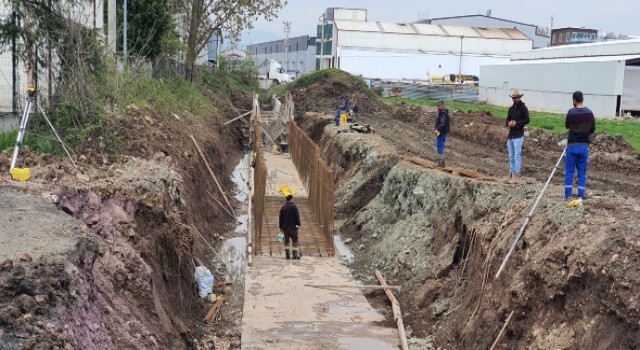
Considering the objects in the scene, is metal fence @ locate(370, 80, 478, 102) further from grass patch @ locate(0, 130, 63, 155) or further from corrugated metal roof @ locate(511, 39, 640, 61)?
grass patch @ locate(0, 130, 63, 155)

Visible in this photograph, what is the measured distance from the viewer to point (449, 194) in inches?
562

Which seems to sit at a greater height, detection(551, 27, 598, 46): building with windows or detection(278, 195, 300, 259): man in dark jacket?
detection(551, 27, 598, 46): building with windows

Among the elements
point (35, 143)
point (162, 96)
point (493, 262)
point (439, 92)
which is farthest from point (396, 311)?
point (439, 92)

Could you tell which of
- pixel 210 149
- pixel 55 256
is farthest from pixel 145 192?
pixel 210 149

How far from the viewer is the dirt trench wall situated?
25.4 ft

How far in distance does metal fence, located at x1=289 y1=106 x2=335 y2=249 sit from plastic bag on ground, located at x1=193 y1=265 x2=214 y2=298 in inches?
171

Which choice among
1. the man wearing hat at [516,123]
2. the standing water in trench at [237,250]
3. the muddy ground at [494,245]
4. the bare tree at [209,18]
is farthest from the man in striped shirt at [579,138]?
the bare tree at [209,18]

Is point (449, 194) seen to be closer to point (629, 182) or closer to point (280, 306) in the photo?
point (280, 306)

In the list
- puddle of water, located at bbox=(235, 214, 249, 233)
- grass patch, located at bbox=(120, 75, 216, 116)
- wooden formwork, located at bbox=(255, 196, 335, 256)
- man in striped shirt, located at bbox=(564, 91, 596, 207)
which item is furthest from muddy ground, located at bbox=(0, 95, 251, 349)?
man in striped shirt, located at bbox=(564, 91, 596, 207)

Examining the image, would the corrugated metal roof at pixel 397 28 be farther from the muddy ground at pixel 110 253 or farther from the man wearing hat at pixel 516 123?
the man wearing hat at pixel 516 123

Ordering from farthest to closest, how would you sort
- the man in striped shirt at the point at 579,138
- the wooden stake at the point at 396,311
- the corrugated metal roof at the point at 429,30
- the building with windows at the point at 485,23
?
the building with windows at the point at 485,23 < the corrugated metal roof at the point at 429,30 < the wooden stake at the point at 396,311 < the man in striped shirt at the point at 579,138

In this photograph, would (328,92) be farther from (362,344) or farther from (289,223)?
(362,344)

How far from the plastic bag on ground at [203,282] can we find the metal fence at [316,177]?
14.2ft

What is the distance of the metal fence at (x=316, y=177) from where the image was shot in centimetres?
1650
